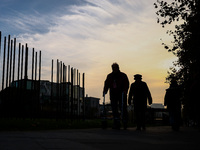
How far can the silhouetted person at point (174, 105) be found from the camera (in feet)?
36.4

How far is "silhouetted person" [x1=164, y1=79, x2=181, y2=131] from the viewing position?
1109cm

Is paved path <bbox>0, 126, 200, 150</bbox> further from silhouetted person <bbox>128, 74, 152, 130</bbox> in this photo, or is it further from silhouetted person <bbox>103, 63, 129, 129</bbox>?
silhouetted person <bbox>128, 74, 152, 130</bbox>

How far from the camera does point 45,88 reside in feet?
140

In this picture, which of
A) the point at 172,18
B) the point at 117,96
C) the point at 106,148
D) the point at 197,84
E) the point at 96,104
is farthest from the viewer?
the point at 96,104

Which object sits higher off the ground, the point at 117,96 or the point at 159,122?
the point at 117,96

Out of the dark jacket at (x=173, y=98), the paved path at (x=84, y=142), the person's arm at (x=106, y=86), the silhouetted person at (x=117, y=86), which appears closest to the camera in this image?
the paved path at (x=84, y=142)

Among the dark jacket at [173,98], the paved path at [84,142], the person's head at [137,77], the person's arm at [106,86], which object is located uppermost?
the person's head at [137,77]

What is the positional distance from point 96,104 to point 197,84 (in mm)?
75561

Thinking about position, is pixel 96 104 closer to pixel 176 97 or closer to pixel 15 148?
pixel 176 97

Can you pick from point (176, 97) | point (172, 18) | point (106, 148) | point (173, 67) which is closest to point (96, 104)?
point (173, 67)

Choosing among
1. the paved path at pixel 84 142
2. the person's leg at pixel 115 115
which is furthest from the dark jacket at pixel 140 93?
the paved path at pixel 84 142

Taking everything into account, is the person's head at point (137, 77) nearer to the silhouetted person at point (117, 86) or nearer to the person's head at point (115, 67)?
the silhouetted person at point (117, 86)

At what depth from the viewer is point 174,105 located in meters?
11.1

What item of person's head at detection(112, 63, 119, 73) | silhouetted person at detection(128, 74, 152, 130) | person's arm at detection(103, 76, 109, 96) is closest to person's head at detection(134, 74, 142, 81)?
silhouetted person at detection(128, 74, 152, 130)
